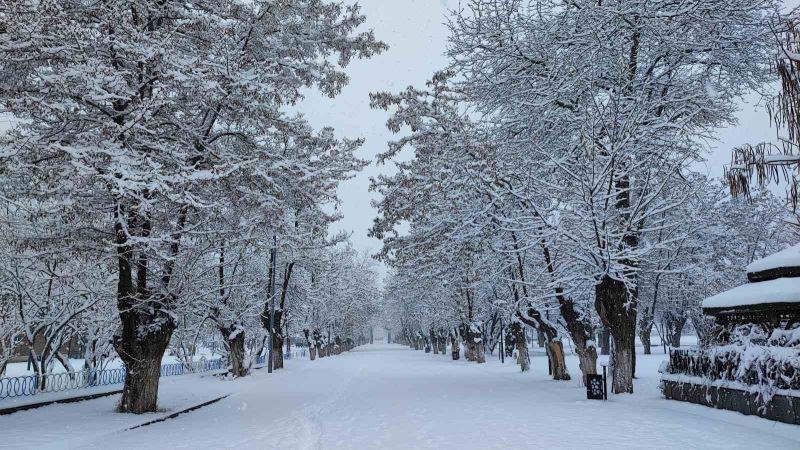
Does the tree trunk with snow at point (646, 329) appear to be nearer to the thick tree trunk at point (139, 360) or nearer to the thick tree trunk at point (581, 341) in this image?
the thick tree trunk at point (581, 341)

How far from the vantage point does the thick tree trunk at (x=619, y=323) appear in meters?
17.1

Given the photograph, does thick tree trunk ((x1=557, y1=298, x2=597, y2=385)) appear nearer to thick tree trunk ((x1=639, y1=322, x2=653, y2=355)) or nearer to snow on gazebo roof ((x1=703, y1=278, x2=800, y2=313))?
snow on gazebo roof ((x1=703, y1=278, x2=800, y2=313))

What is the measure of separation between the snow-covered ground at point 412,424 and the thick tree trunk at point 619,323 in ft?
2.41

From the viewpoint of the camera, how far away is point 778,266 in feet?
44.9

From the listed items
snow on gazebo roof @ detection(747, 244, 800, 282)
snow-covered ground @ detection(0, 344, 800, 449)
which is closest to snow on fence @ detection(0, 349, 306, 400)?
snow-covered ground @ detection(0, 344, 800, 449)

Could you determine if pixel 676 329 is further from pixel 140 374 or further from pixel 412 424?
pixel 140 374

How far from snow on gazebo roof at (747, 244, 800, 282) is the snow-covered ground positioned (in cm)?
346

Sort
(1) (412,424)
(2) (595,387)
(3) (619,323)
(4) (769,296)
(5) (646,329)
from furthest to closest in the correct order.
A: 1. (5) (646,329)
2. (3) (619,323)
3. (2) (595,387)
4. (4) (769,296)
5. (1) (412,424)

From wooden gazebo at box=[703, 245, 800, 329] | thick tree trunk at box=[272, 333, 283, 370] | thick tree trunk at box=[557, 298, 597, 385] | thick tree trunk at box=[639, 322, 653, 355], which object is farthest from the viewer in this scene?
thick tree trunk at box=[639, 322, 653, 355]

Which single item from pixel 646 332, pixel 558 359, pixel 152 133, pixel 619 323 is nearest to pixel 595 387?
pixel 619 323

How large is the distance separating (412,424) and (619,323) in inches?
299

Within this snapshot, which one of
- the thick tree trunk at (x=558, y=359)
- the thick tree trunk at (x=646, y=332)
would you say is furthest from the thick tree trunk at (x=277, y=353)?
the thick tree trunk at (x=646, y=332)

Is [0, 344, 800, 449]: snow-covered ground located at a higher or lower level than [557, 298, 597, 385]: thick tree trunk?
lower

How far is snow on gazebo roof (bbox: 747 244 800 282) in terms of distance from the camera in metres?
13.4
